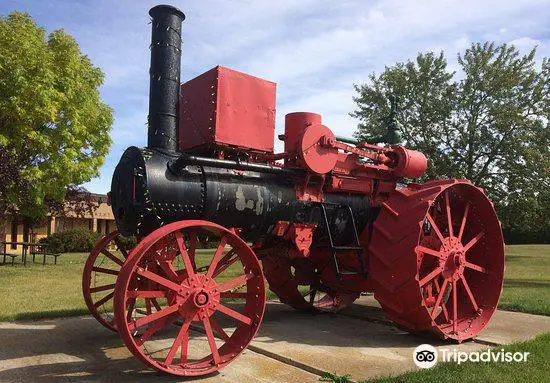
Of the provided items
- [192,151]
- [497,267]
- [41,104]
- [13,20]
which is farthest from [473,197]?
[13,20]

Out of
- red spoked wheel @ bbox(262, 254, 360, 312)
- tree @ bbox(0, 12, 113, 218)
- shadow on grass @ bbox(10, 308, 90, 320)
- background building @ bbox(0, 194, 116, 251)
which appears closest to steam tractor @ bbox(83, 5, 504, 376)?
red spoked wheel @ bbox(262, 254, 360, 312)

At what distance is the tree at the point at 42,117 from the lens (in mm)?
16938

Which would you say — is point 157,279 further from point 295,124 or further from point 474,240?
point 474,240

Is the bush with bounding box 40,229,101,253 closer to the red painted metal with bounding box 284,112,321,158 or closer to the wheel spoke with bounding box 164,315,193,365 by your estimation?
the red painted metal with bounding box 284,112,321,158

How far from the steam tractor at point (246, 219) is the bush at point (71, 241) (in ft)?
72.7

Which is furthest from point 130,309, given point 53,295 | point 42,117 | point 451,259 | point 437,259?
point 42,117

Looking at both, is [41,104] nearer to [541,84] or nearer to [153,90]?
[153,90]

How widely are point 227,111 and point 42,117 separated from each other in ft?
45.9

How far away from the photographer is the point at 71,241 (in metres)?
27.9

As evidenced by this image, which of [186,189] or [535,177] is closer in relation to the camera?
[186,189]

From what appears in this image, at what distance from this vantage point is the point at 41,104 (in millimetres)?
17250

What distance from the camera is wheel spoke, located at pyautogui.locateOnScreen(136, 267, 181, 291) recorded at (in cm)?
464

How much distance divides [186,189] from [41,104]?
14.2 m

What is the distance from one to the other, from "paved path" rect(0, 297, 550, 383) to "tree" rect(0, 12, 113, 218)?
11673mm
